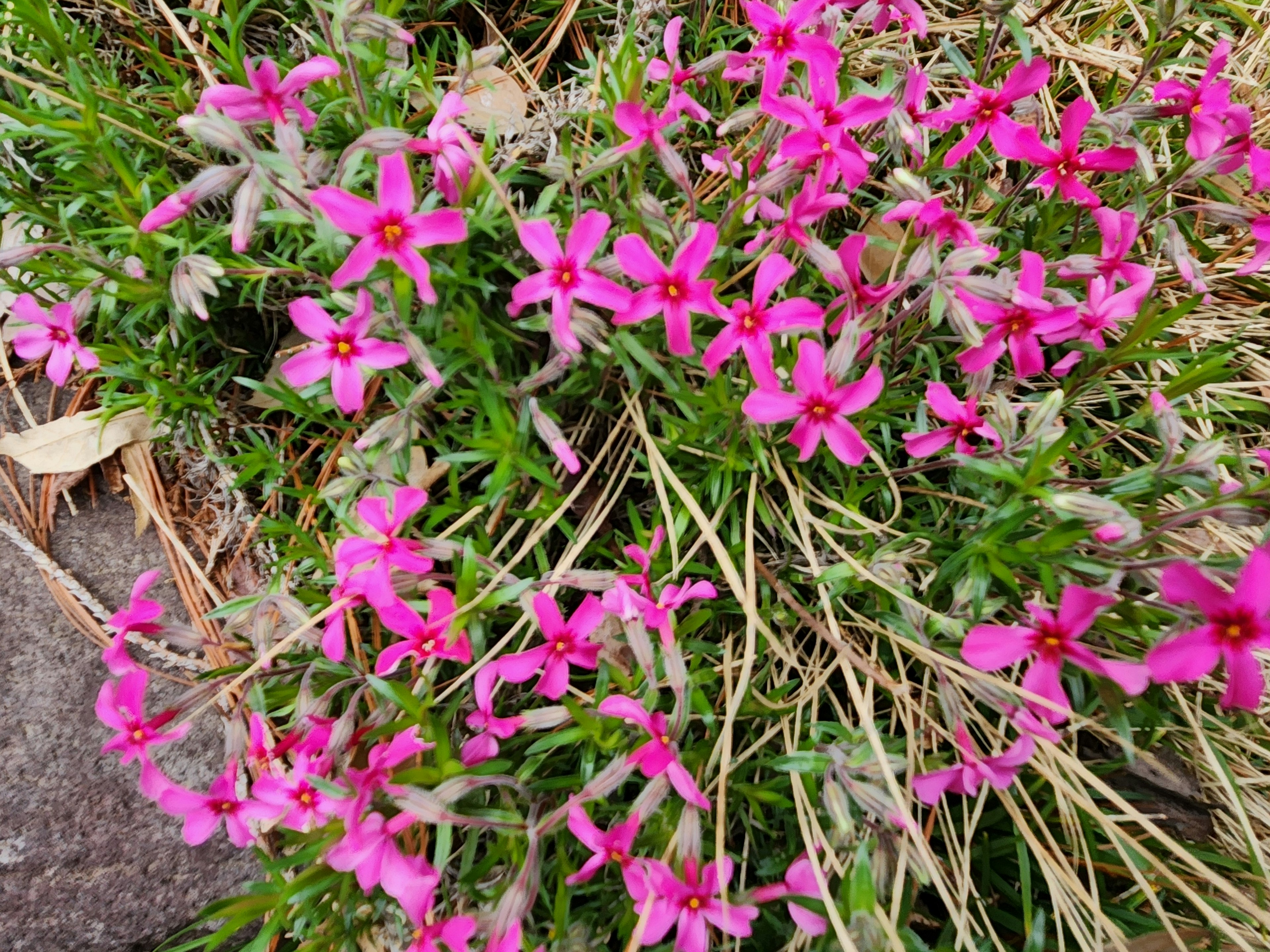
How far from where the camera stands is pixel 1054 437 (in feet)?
4.49

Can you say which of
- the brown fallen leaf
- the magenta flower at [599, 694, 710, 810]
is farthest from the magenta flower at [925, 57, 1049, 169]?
the brown fallen leaf

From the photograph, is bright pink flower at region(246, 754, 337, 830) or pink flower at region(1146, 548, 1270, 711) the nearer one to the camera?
pink flower at region(1146, 548, 1270, 711)

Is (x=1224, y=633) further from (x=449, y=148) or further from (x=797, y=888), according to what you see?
(x=449, y=148)

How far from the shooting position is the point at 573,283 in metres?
1.36

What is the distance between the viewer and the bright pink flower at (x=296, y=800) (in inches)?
52.6

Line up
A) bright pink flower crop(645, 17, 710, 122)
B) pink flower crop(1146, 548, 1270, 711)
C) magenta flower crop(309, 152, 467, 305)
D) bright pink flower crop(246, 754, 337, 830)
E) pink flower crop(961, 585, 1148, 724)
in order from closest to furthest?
1. pink flower crop(1146, 548, 1270, 711)
2. pink flower crop(961, 585, 1148, 724)
3. magenta flower crop(309, 152, 467, 305)
4. bright pink flower crop(246, 754, 337, 830)
5. bright pink flower crop(645, 17, 710, 122)

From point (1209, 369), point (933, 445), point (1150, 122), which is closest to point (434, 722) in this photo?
point (933, 445)

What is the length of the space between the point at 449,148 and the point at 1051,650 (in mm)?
1260

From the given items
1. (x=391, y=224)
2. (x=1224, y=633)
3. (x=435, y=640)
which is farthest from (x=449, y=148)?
(x=1224, y=633)

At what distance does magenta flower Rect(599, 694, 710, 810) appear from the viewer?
124cm

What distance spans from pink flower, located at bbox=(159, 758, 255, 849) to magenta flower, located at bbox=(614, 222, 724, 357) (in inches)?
41.0

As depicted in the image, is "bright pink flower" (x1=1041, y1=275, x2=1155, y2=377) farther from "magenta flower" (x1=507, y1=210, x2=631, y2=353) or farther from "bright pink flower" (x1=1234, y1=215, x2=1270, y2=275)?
"magenta flower" (x1=507, y1=210, x2=631, y2=353)

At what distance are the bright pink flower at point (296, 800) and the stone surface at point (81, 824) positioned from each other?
709 mm

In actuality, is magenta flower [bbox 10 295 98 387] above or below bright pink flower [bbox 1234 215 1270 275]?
below
